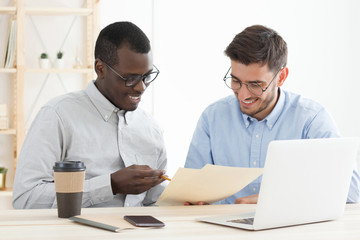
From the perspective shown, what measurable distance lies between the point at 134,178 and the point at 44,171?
354 millimetres

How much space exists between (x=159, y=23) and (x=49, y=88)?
0.96 metres

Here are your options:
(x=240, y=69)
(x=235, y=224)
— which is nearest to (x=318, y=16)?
(x=240, y=69)

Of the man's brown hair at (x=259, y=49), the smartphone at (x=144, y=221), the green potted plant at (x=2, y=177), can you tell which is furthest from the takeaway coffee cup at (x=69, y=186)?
the green potted plant at (x=2, y=177)

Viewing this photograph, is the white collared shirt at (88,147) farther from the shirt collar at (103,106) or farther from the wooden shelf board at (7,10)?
the wooden shelf board at (7,10)

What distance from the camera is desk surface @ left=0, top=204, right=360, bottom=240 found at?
1.27 metres

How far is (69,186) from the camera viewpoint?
146cm

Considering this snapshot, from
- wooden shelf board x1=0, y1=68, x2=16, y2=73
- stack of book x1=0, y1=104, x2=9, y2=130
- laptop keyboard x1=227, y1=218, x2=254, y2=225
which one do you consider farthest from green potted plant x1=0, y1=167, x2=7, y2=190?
laptop keyboard x1=227, y1=218, x2=254, y2=225

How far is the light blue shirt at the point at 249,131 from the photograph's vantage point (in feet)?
7.31

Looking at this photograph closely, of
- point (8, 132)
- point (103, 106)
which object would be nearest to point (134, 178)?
point (103, 106)

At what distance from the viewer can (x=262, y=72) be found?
216 centimetres

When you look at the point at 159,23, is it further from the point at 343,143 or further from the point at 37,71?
the point at 343,143

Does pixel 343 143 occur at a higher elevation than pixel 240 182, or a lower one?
higher

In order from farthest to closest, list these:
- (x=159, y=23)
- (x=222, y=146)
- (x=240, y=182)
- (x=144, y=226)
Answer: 1. (x=159, y=23)
2. (x=222, y=146)
3. (x=240, y=182)
4. (x=144, y=226)

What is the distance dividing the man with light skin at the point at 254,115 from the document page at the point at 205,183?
0.45 meters
